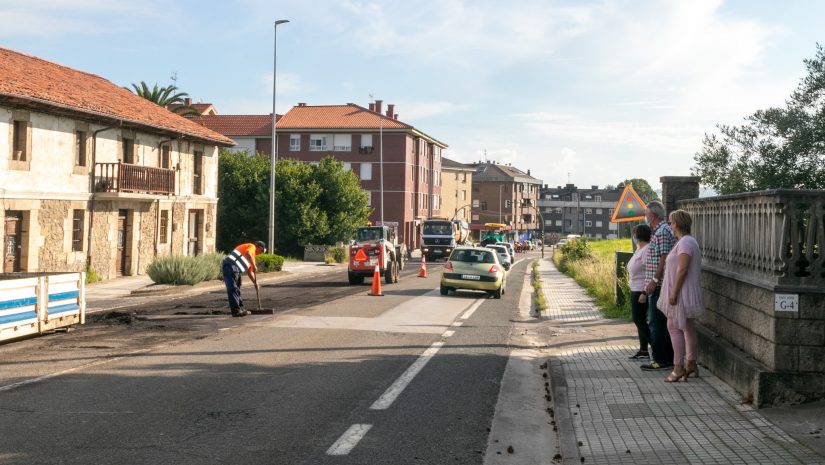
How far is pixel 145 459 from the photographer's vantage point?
19.9ft

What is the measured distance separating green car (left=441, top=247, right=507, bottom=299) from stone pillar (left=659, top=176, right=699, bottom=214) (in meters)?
11.0

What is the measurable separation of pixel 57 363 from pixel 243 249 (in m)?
6.82

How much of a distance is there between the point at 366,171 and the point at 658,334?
69.9 metres

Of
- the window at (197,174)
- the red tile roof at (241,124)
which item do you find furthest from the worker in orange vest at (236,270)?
the red tile roof at (241,124)

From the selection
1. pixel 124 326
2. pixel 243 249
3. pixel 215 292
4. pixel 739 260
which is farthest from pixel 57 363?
pixel 215 292

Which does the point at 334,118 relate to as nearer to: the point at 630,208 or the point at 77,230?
the point at 77,230

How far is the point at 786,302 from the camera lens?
7.54 m

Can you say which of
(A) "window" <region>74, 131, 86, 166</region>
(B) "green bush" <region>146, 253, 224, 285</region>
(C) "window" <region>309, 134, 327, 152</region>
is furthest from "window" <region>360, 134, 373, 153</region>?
(B) "green bush" <region>146, 253, 224, 285</region>

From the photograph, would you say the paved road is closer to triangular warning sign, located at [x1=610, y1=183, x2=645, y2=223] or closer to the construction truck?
triangular warning sign, located at [x1=610, y1=183, x2=645, y2=223]

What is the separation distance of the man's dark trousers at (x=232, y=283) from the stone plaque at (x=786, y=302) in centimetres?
1143

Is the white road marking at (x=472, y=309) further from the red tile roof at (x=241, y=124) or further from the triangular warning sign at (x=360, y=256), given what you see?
the red tile roof at (x=241, y=124)

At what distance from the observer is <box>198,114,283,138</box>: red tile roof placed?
8038 centimetres

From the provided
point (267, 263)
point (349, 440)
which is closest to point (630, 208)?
point (349, 440)

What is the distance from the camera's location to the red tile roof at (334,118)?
79188mm
